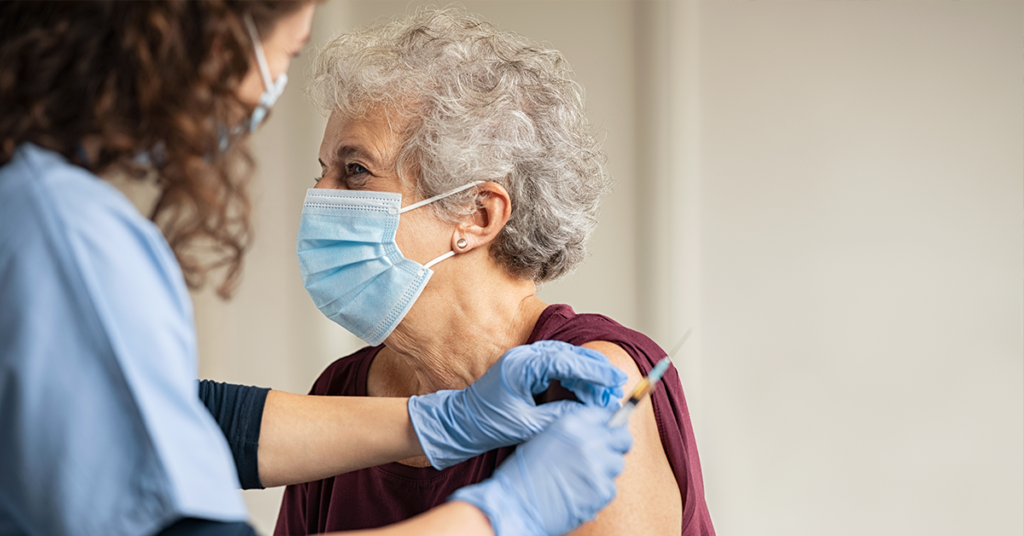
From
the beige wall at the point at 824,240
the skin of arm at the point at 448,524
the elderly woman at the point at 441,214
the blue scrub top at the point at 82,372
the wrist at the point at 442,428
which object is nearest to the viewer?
the blue scrub top at the point at 82,372

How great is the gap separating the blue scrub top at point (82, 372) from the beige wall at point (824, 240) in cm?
190

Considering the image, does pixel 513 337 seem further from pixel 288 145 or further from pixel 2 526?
pixel 288 145

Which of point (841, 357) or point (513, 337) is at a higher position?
point (513, 337)

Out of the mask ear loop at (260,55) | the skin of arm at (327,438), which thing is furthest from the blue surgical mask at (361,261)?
the mask ear loop at (260,55)

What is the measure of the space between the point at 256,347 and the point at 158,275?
7.30ft

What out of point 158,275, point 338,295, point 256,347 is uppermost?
point 158,275

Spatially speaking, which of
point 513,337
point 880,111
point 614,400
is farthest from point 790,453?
point 614,400

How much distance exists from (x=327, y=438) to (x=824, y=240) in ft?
5.42

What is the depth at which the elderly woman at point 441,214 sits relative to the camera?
135 centimetres

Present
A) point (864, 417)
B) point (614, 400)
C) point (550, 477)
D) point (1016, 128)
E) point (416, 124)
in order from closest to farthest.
→ 1. point (550, 477)
2. point (614, 400)
3. point (416, 124)
4. point (1016, 128)
5. point (864, 417)

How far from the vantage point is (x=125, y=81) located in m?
0.75

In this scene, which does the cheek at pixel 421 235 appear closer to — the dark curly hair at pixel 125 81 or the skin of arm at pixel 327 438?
the skin of arm at pixel 327 438

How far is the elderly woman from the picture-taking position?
53.2 inches

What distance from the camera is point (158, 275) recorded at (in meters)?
0.72
